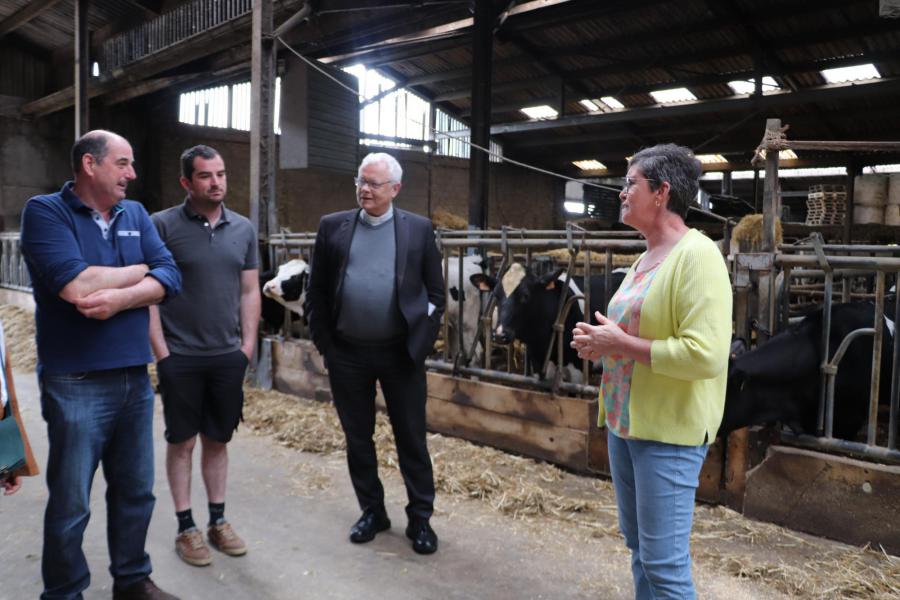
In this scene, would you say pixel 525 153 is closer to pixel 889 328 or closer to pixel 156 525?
pixel 889 328

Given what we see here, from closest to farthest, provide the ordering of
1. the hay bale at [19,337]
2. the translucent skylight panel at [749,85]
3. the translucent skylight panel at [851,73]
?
the hay bale at [19,337] → the translucent skylight panel at [851,73] → the translucent skylight panel at [749,85]

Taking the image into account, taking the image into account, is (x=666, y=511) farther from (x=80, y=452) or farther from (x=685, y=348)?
(x=80, y=452)

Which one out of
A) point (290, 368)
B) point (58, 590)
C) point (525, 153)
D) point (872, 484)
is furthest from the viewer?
point (525, 153)

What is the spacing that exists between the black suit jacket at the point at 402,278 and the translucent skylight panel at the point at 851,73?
9.77 m

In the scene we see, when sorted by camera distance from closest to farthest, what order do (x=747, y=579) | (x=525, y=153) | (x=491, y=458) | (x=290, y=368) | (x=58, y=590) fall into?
(x=58, y=590) → (x=747, y=579) → (x=491, y=458) → (x=290, y=368) → (x=525, y=153)

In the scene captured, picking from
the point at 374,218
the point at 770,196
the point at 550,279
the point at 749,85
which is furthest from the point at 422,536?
the point at 749,85

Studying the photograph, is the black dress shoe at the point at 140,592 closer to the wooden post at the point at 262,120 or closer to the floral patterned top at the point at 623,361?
the floral patterned top at the point at 623,361

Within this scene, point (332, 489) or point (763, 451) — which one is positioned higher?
point (763, 451)

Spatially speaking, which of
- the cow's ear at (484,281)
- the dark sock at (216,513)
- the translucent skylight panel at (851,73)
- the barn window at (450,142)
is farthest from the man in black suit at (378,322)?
the barn window at (450,142)

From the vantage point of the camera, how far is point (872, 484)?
10.4 ft

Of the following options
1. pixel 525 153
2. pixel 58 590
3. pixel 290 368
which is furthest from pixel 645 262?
pixel 525 153

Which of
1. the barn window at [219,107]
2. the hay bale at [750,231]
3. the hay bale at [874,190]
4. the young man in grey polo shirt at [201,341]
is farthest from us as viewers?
A: the barn window at [219,107]

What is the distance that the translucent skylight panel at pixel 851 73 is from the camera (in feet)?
34.0

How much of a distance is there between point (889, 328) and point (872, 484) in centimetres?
110
